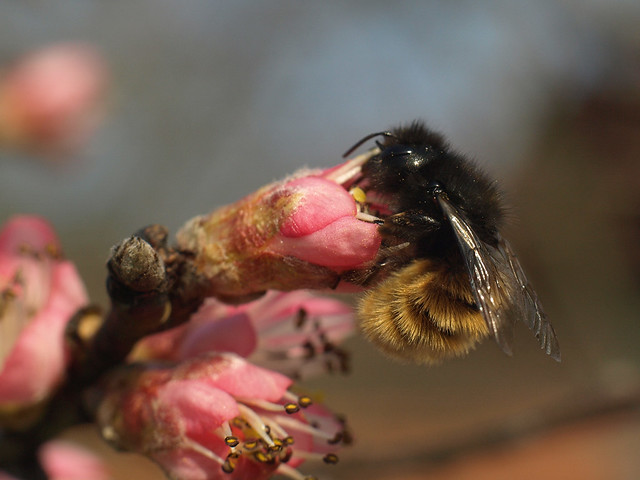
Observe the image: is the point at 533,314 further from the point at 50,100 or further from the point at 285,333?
the point at 50,100

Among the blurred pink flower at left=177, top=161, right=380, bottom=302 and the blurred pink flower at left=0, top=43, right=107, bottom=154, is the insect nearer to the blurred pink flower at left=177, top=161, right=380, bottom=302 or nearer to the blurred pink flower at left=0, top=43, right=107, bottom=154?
the blurred pink flower at left=177, top=161, right=380, bottom=302

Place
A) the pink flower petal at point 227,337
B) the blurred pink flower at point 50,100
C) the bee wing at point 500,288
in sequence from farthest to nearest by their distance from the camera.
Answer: the blurred pink flower at point 50,100, the pink flower petal at point 227,337, the bee wing at point 500,288

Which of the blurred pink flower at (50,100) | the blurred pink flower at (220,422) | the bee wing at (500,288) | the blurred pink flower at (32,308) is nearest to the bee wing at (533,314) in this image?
the bee wing at (500,288)

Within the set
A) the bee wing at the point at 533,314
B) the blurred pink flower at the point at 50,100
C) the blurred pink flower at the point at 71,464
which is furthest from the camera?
the blurred pink flower at the point at 50,100

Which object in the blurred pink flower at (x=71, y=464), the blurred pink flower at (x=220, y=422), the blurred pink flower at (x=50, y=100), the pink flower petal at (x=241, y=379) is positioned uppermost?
the blurred pink flower at (x=50, y=100)

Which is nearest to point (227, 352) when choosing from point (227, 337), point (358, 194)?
point (227, 337)

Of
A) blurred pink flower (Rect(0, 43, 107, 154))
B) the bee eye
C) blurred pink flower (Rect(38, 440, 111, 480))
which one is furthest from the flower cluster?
blurred pink flower (Rect(0, 43, 107, 154))

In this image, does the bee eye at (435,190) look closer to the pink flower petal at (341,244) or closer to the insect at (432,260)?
the insect at (432,260)
